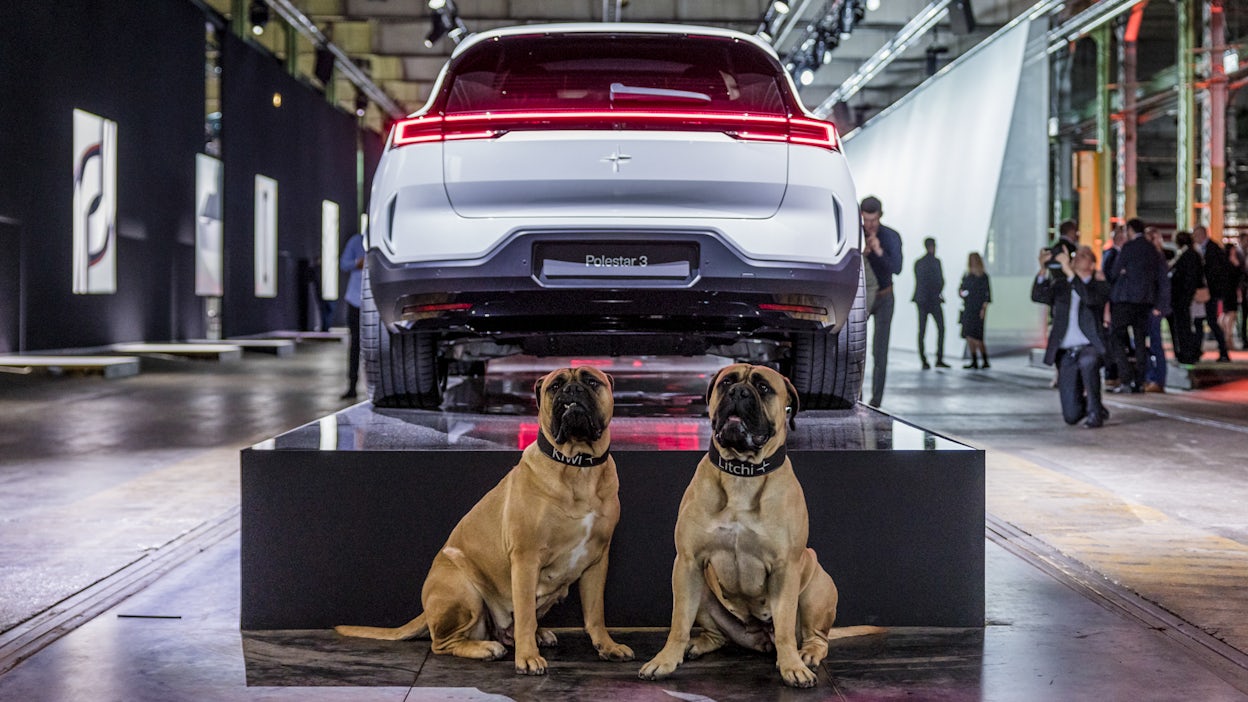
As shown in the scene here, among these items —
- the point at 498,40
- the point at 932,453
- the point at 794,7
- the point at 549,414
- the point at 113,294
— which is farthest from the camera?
the point at 794,7

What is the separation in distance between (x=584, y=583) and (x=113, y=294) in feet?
47.1

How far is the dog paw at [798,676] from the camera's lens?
2.82 metres

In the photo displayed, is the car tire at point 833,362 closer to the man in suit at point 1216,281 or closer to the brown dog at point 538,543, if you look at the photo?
the brown dog at point 538,543

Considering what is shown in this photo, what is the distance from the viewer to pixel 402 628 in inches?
126

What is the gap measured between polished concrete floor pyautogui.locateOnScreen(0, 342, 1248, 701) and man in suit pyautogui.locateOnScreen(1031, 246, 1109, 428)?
0.65 metres

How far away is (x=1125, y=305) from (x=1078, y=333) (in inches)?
113

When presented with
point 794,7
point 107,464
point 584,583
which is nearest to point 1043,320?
point 794,7

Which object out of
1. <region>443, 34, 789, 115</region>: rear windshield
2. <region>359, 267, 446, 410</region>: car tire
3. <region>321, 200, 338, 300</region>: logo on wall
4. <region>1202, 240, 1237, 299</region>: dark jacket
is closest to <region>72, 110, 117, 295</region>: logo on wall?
<region>321, 200, 338, 300</region>: logo on wall

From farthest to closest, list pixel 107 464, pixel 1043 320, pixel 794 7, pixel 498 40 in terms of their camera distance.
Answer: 1. pixel 794 7
2. pixel 1043 320
3. pixel 107 464
4. pixel 498 40

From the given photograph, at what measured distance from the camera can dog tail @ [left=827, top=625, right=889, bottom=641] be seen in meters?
3.27

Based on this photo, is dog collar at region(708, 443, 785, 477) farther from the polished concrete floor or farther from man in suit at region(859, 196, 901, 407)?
man in suit at region(859, 196, 901, 407)

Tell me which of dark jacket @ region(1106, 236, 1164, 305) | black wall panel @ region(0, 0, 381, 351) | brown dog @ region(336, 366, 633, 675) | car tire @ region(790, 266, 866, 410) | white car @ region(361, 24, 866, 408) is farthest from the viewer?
black wall panel @ region(0, 0, 381, 351)

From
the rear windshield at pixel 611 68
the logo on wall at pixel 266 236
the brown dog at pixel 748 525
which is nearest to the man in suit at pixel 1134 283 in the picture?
the rear windshield at pixel 611 68

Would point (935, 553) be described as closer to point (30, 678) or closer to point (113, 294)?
point (30, 678)
